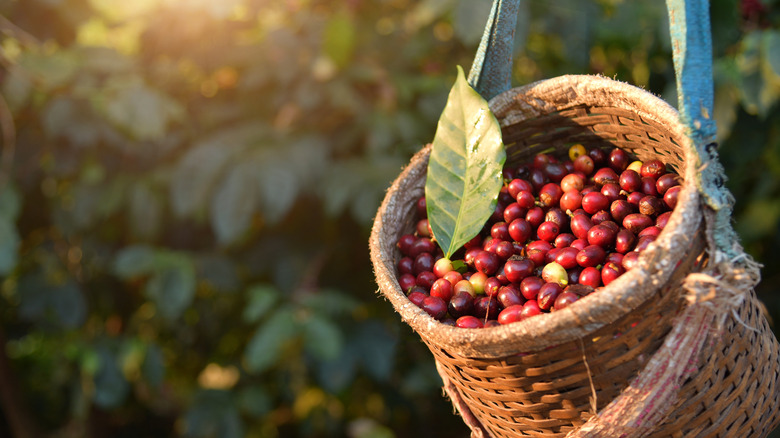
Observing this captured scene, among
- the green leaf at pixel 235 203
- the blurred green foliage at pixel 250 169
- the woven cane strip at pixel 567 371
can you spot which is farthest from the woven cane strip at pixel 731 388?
the green leaf at pixel 235 203

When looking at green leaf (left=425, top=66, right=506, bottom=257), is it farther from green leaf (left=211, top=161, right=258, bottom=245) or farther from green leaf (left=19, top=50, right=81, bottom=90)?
green leaf (left=19, top=50, right=81, bottom=90)

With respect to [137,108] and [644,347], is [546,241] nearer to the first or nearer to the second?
[644,347]

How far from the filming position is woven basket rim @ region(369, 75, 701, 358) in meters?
0.72

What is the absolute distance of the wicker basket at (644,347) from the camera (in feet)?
2.43

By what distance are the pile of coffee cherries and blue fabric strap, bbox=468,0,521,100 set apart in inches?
7.6

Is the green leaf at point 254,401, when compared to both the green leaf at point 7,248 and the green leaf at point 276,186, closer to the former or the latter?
the green leaf at point 276,186

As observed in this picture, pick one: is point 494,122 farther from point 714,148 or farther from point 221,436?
point 221,436

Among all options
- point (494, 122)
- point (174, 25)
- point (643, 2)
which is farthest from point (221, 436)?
point (643, 2)

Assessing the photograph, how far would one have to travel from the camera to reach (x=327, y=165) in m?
2.14

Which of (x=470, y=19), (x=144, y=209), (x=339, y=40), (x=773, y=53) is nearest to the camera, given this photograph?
(x=773, y=53)

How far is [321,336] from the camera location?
1858 millimetres

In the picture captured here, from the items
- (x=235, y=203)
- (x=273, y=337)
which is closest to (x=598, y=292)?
(x=273, y=337)

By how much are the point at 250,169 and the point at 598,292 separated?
1.48 metres

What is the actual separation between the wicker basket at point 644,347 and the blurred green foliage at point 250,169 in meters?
0.96
